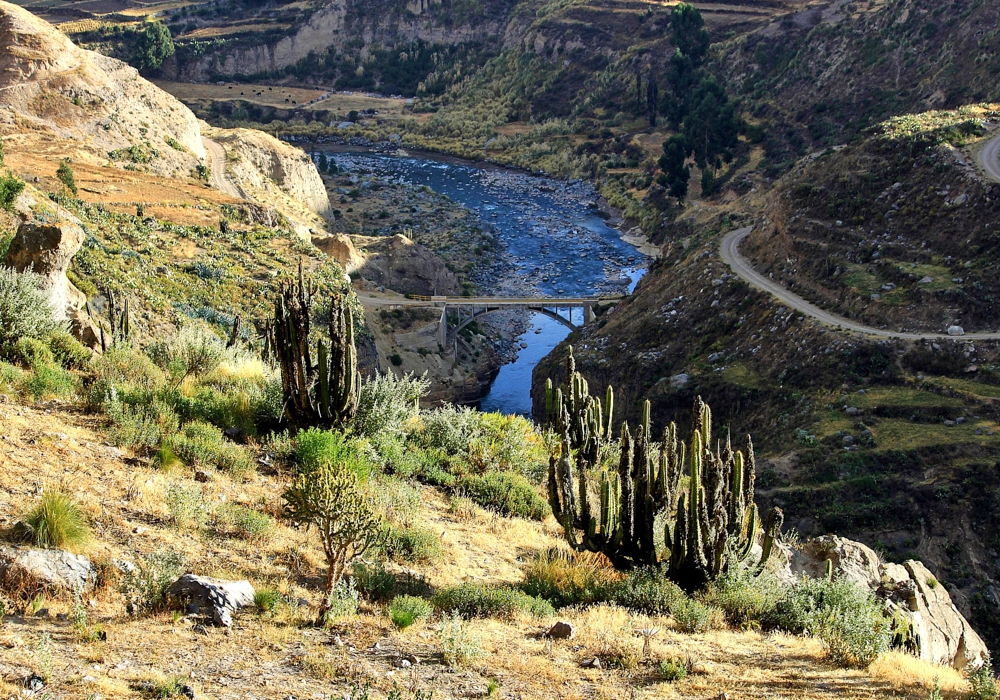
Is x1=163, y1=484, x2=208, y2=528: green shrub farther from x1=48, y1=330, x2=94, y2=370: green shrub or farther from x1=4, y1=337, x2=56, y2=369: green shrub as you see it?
x1=48, y1=330, x2=94, y2=370: green shrub

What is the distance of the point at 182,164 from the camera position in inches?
2291

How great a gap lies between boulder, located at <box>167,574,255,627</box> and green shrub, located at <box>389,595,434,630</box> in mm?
1850

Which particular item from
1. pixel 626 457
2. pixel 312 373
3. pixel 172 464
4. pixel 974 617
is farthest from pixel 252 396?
pixel 974 617

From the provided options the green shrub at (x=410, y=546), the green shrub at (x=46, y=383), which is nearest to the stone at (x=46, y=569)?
the green shrub at (x=410, y=546)

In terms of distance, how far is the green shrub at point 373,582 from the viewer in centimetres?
1209

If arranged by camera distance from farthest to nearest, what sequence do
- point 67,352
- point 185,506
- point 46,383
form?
point 67,352 → point 46,383 → point 185,506

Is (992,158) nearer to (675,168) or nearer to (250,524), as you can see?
(675,168)

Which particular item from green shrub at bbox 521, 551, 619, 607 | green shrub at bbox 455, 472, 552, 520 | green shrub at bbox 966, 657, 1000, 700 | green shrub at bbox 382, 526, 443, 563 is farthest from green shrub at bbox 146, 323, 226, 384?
green shrub at bbox 966, 657, 1000, 700

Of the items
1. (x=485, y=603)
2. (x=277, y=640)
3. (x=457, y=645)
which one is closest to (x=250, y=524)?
(x=277, y=640)

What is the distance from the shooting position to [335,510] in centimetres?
1109

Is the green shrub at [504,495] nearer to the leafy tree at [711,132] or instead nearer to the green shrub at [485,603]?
the green shrub at [485,603]

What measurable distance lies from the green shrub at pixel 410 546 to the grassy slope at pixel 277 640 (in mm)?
216

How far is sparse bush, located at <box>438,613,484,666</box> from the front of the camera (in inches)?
410

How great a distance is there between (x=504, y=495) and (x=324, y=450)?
14.6 feet
